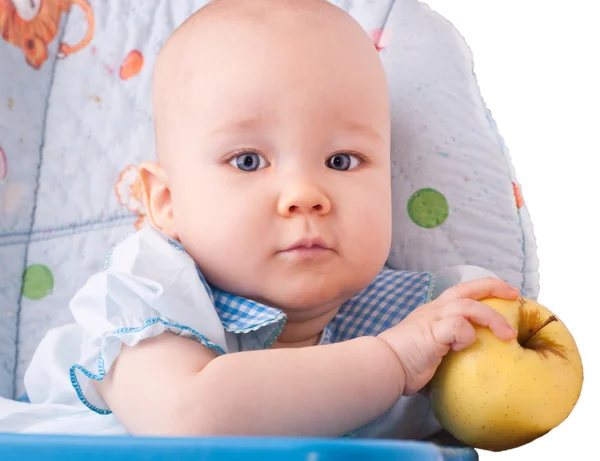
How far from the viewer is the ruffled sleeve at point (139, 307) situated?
102cm

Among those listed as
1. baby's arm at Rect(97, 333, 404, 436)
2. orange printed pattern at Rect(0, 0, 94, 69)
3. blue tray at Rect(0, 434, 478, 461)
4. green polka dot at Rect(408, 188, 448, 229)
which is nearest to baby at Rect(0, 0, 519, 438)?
baby's arm at Rect(97, 333, 404, 436)

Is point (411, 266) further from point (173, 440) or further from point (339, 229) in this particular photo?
point (173, 440)

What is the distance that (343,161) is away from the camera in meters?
1.17

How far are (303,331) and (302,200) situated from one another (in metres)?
0.24

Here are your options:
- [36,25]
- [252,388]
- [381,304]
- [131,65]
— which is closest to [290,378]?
[252,388]

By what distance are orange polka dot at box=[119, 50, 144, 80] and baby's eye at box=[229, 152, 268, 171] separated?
52cm

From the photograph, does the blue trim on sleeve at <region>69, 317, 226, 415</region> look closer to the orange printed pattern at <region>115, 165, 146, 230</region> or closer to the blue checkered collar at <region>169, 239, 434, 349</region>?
the blue checkered collar at <region>169, 239, 434, 349</region>

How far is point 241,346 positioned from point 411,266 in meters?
0.35

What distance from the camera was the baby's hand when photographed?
3.21 feet

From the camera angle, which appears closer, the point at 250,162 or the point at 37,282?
the point at 250,162

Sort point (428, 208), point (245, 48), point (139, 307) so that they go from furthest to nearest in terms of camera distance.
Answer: point (428, 208)
point (245, 48)
point (139, 307)

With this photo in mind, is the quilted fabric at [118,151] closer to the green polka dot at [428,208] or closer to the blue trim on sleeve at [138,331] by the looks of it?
the green polka dot at [428,208]

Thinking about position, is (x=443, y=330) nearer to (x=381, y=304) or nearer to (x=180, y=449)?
(x=381, y=304)

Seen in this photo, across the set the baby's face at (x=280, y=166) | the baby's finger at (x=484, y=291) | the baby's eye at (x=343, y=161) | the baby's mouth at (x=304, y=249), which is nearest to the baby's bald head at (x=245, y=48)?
the baby's face at (x=280, y=166)
